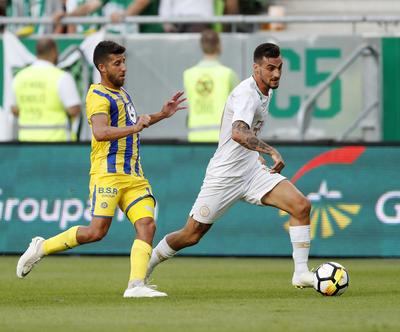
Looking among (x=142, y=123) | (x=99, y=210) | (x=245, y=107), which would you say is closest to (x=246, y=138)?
Result: (x=245, y=107)

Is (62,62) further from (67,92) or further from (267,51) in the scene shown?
(267,51)

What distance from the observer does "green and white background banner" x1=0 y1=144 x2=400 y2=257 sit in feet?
53.4

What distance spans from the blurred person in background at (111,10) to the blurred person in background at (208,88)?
2.34m

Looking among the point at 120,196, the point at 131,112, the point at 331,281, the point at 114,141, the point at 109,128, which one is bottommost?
the point at 331,281

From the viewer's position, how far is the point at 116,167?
11602mm

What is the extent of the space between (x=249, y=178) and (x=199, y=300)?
160cm

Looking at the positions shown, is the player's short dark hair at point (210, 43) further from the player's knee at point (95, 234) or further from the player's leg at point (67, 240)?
the player's knee at point (95, 234)

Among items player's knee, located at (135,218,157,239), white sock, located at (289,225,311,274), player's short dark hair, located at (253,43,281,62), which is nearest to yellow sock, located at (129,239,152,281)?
player's knee, located at (135,218,157,239)

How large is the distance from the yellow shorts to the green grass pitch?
2.55 ft

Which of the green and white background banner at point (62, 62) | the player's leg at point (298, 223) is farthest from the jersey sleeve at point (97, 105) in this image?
the green and white background banner at point (62, 62)

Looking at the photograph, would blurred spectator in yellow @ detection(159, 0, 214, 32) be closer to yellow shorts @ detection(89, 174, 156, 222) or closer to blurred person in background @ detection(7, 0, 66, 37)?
blurred person in background @ detection(7, 0, 66, 37)

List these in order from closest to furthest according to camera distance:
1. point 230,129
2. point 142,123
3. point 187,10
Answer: point 142,123 < point 230,129 < point 187,10

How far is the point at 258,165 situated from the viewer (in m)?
12.4

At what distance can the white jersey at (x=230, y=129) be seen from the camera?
11.9 meters
